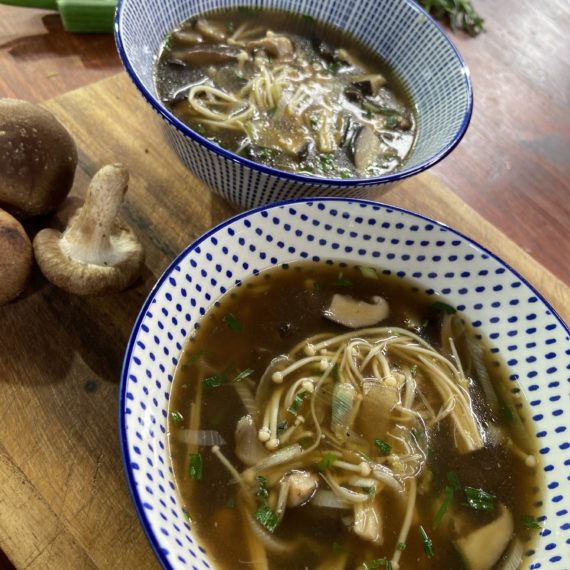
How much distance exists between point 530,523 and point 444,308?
66 centimetres

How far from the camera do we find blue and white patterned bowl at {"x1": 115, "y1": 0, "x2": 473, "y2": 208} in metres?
1.75

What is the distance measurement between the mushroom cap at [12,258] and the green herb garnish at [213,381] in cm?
67

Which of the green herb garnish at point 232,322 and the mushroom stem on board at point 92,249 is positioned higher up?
the green herb garnish at point 232,322

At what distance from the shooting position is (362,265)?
1842mm

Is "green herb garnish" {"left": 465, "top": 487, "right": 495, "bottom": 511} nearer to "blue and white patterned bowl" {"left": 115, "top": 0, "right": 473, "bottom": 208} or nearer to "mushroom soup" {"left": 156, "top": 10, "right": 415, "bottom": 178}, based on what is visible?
"blue and white patterned bowl" {"left": 115, "top": 0, "right": 473, "bottom": 208}

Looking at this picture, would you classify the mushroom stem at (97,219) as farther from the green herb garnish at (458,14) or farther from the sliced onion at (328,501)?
the green herb garnish at (458,14)

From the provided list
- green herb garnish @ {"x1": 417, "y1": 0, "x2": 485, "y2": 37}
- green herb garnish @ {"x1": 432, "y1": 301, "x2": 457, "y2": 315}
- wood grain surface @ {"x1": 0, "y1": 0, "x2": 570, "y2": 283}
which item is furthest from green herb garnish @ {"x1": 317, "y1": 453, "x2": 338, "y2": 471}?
green herb garnish @ {"x1": 417, "y1": 0, "x2": 485, "y2": 37}

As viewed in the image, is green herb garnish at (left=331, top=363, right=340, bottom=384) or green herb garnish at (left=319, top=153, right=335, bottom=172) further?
green herb garnish at (left=319, top=153, right=335, bottom=172)

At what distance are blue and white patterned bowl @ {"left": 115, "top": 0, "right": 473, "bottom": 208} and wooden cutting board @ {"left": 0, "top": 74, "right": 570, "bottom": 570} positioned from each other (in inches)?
10.6

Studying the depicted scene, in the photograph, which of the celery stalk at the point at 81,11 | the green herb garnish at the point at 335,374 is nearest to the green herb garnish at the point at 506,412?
the green herb garnish at the point at 335,374

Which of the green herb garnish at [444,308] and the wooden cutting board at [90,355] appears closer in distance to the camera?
the wooden cutting board at [90,355]

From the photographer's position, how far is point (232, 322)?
1.66m

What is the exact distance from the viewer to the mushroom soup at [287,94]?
2137 mm

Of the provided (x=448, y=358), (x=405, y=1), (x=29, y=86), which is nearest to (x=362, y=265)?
(x=448, y=358)
